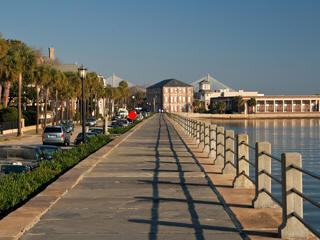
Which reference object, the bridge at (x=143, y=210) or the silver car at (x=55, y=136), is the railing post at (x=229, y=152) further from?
the silver car at (x=55, y=136)

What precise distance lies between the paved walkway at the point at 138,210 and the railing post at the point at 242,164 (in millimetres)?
860

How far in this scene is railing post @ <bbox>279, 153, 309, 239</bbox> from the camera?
26.2 feet

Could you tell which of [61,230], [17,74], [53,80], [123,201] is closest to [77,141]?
[17,74]

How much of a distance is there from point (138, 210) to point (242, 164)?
12.1ft

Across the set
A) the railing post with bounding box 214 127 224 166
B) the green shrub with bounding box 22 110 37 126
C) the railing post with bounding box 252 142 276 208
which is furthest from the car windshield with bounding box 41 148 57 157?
the green shrub with bounding box 22 110 37 126

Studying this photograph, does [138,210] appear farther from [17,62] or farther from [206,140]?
[17,62]

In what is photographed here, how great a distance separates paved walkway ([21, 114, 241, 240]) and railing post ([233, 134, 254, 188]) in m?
0.86

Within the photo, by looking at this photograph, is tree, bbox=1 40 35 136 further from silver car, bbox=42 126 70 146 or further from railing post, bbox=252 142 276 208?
railing post, bbox=252 142 276 208

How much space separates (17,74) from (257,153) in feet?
181

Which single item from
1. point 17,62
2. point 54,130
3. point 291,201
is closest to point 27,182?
point 291,201

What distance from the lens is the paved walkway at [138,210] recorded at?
840cm

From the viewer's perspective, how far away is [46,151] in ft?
77.0

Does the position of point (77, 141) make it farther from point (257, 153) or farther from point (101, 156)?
point (257, 153)

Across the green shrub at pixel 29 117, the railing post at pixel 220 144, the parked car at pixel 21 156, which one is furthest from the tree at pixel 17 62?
the railing post at pixel 220 144
